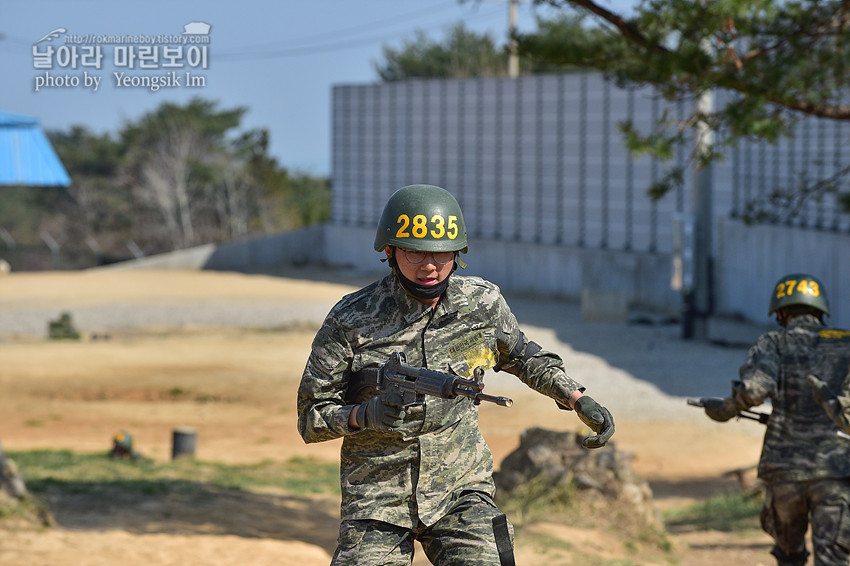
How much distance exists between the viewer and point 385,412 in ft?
12.4

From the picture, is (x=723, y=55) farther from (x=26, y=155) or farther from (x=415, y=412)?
(x=26, y=155)

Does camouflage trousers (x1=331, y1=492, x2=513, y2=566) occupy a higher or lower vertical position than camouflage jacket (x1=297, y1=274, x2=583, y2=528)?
lower

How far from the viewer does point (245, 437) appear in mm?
13930

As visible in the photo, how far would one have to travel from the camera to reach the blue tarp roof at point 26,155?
587 inches

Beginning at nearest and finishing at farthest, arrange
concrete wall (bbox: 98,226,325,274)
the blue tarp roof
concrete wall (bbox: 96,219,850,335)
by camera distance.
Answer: the blue tarp roof < concrete wall (bbox: 96,219,850,335) < concrete wall (bbox: 98,226,325,274)

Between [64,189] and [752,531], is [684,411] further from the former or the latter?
[64,189]

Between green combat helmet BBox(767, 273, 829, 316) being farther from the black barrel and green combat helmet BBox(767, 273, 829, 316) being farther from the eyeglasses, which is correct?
the black barrel

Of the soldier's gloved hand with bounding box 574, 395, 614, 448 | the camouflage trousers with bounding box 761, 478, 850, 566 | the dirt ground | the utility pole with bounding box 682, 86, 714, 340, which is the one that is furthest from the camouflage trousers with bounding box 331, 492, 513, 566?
the utility pole with bounding box 682, 86, 714, 340

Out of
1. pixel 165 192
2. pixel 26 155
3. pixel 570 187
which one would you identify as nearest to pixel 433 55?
pixel 165 192

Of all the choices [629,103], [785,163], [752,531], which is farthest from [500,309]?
[629,103]

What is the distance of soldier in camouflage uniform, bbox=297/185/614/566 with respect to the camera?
4.04 metres

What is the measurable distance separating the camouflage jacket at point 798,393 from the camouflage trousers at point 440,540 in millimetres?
2246

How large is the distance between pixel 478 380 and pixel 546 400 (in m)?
12.4

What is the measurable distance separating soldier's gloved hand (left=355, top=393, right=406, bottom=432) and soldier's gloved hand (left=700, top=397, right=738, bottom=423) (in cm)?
265
